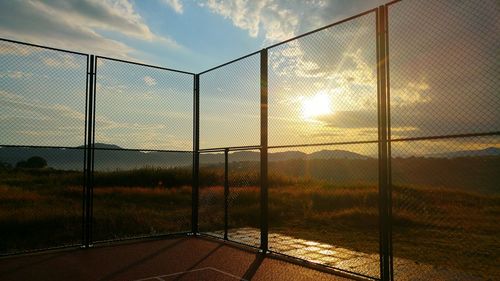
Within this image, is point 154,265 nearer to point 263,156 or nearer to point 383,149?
point 263,156

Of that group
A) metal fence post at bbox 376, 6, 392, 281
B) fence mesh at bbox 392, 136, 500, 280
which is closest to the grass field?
fence mesh at bbox 392, 136, 500, 280

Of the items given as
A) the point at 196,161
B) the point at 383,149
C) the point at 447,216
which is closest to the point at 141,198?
the point at 196,161

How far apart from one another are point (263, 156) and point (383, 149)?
8.34ft

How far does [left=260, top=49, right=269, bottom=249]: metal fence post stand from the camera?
732cm

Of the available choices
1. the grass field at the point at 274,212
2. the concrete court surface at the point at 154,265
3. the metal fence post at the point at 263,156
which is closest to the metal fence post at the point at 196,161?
the grass field at the point at 274,212

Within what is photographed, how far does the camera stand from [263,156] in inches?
292

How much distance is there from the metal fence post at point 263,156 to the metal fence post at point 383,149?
7.99ft

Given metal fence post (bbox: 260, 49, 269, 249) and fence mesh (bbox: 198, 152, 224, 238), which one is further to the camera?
fence mesh (bbox: 198, 152, 224, 238)

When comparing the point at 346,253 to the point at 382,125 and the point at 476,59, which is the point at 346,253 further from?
the point at 476,59

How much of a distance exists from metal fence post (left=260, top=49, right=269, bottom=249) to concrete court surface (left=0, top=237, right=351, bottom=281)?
0.45m

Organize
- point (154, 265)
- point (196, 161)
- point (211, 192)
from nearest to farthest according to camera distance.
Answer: point (154, 265) → point (196, 161) → point (211, 192)

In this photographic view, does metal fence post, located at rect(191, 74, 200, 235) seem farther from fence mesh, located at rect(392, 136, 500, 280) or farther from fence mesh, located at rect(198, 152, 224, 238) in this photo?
fence mesh, located at rect(392, 136, 500, 280)

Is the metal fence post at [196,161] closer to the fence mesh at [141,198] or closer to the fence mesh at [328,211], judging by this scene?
the fence mesh at [141,198]

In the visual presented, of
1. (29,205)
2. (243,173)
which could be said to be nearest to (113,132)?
(243,173)
